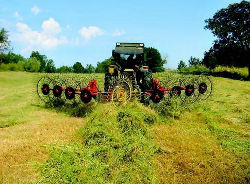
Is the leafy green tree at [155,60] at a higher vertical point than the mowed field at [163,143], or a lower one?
higher

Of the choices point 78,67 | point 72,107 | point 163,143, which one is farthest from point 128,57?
point 78,67

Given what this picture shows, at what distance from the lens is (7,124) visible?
862cm

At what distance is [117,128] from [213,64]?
27.3 metres

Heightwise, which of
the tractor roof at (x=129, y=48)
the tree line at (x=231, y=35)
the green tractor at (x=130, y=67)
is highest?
the tree line at (x=231, y=35)

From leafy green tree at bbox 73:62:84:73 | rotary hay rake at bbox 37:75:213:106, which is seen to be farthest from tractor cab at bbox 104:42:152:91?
leafy green tree at bbox 73:62:84:73

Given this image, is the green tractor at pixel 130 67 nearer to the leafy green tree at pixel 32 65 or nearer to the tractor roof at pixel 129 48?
the tractor roof at pixel 129 48

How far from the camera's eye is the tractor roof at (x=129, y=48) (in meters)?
10.9

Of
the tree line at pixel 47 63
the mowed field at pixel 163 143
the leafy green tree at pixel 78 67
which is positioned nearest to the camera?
the mowed field at pixel 163 143

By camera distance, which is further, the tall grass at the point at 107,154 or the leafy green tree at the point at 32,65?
the leafy green tree at the point at 32,65

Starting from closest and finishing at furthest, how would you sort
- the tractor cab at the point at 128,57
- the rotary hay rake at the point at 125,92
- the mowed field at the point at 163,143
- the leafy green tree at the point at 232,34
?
the mowed field at the point at 163,143 < the rotary hay rake at the point at 125,92 < the tractor cab at the point at 128,57 < the leafy green tree at the point at 232,34

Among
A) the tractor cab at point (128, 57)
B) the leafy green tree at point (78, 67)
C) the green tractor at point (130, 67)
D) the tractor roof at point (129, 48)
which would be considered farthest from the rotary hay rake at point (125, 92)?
the leafy green tree at point (78, 67)

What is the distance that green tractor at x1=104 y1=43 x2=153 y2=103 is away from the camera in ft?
33.2

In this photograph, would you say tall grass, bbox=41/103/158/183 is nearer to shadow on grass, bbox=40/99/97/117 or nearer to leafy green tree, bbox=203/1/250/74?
shadow on grass, bbox=40/99/97/117

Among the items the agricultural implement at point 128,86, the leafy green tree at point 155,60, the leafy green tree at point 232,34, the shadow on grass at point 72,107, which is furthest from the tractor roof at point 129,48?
the leafy green tree at point 155,60
